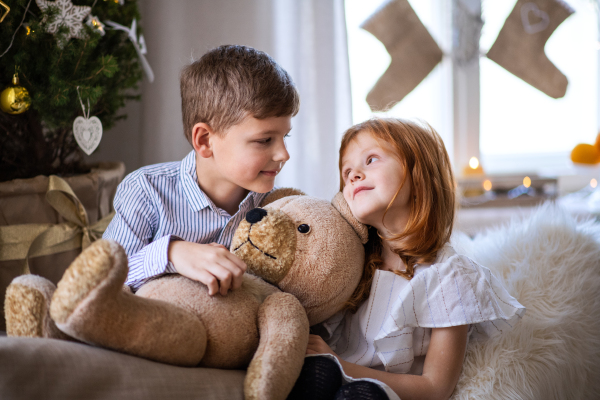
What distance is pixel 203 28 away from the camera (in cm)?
154

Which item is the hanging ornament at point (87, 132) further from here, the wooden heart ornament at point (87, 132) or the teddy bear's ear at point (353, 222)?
the teddy bear's ear at point (353, 222)

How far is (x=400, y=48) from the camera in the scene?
213 cm

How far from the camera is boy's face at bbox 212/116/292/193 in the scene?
0.92m

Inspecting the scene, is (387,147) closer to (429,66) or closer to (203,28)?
(203,28)

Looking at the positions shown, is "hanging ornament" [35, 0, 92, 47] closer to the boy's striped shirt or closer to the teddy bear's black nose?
the boy's striped shirt

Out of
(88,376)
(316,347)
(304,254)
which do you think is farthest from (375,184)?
(88,376)

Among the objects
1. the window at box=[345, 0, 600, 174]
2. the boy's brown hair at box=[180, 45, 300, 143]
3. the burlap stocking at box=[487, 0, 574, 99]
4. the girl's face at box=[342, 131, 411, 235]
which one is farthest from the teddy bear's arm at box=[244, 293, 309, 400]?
the burlap stocking at box=[487, 0, 574, 99]

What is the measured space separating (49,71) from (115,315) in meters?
0.70

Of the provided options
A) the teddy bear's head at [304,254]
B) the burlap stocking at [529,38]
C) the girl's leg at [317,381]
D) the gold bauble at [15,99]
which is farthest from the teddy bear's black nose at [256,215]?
the burlap stocking at [529,38]

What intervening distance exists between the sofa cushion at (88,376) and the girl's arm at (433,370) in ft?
0.67

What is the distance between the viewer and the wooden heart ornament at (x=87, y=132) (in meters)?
1.06

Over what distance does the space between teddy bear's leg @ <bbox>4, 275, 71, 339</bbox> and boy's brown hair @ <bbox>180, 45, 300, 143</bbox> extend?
46 centimetres

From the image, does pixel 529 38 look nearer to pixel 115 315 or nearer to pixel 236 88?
pixel 236 88

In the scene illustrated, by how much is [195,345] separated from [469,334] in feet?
1.74
